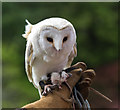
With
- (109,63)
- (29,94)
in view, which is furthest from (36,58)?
(109,63)

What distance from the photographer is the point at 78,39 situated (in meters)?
3.61

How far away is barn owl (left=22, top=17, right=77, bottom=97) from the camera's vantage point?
131cm

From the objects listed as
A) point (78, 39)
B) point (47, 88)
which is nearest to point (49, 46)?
point (47, 88)

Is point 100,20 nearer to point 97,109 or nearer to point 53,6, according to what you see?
point 53,6

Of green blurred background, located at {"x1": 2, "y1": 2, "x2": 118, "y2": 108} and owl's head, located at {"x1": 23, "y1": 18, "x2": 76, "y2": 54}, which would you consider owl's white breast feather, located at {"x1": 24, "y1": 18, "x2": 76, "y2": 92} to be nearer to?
owl's head, located at {"x1": 23, "y1": 18, "x2": 76, "y2": 54}

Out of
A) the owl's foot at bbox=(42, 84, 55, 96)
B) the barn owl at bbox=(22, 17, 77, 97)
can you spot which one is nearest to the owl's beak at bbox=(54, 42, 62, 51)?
the barn owl at bbox=(22, 17, 77, 97)

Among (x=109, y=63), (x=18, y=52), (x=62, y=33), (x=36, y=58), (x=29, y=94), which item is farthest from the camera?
(x=109, y=63)

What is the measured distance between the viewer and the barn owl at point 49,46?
1.31 meters

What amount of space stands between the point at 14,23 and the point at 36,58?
7.97 feet

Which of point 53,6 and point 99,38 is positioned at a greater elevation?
point 53,6

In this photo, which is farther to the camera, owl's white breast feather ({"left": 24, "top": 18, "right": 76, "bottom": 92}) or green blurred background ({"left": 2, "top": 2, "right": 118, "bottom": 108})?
green blurred background ({"left": 2, "top": 2, "right": 118, "bottom": 108})

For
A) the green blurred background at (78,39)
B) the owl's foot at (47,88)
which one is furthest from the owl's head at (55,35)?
the green blurred background at (78,39)

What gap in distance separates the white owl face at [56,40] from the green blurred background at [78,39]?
7.05 ft

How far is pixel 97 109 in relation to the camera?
3.75 metres
